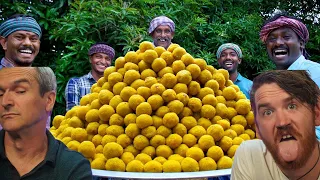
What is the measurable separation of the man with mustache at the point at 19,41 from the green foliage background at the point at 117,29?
162 cm

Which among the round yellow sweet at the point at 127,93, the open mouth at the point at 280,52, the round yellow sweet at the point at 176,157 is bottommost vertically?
the round yellow sweet at the point at 176,157

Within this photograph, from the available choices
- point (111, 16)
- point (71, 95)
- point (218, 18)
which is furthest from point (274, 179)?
point (218, 18)

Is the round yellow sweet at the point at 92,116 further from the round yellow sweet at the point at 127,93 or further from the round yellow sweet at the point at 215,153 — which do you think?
the round yellow sweet at the point at 215,153

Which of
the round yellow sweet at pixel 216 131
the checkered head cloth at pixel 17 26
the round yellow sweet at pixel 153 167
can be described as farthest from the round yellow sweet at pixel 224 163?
the checkered head cloth at pixel 17 26

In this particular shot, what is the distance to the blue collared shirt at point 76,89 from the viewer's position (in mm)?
3484

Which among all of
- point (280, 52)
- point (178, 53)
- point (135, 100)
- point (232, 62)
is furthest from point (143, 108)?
point (232, 62)

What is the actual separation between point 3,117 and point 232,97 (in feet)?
4.94

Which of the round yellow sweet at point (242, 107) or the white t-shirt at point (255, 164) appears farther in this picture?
the round yellow sweet at point (242, 107)

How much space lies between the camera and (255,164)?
1500 mm

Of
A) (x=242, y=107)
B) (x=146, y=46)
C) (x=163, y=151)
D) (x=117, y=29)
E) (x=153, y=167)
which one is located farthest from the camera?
(x=117, y=29)

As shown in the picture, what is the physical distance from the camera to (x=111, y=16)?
4430 millimetres

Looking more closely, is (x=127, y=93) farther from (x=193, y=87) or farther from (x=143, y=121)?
(x=193, y=87)

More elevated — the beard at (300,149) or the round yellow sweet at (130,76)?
the round yellow sweet at (130,76)

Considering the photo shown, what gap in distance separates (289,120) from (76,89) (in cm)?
265
